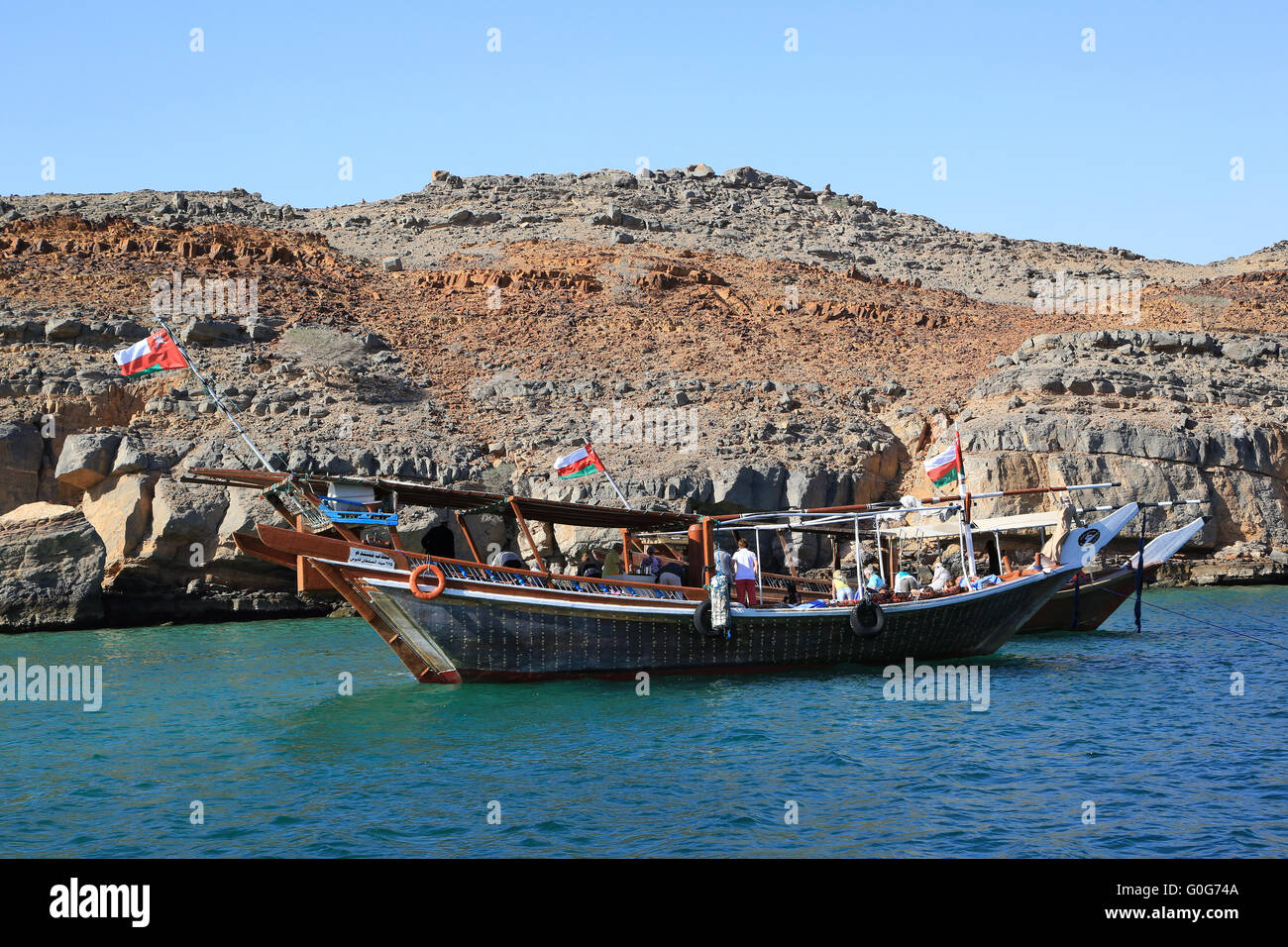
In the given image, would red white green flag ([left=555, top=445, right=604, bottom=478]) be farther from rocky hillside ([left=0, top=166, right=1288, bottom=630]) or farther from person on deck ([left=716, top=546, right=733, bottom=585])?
rocky hillside ([left=0, top=166, right=1288, bottom=630])

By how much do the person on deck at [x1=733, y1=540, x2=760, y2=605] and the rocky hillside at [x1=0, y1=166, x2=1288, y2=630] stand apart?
12357 millimetres

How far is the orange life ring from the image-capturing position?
19.9 m

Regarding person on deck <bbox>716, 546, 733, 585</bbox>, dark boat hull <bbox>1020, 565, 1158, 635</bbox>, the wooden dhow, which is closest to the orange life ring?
the wooden dhow

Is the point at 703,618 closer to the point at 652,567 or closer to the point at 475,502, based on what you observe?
the point at 652,567

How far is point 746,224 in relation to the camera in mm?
70688

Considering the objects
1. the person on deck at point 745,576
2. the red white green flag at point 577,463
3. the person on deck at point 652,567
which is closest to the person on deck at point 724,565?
the person on deck at point 745,576

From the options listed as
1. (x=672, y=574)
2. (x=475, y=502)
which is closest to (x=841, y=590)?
(x=672, y=574)

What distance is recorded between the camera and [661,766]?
569 inches

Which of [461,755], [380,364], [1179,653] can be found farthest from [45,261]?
[1179,653]

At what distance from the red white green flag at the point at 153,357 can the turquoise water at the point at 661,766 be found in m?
5.44

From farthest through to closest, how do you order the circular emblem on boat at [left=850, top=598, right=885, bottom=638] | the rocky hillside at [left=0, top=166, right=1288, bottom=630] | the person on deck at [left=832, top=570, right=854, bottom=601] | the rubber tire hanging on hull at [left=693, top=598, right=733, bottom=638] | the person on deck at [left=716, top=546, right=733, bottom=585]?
1. the rocky hillside at [left=0, top=166, right=1288, bottom=630]
2. the person on deck at [left=832, top=570, right=854, bottom=601]
3. the circular emblem on boat at [left=850, top=598, right=885, bottom=638]
4. the person on deck at [left=716, top=546, right=733, bottom=585]
5. the rubber tire hanging on hull at [left=693, top=598, right=733, bottom=638]

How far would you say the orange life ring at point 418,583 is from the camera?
19.9 m

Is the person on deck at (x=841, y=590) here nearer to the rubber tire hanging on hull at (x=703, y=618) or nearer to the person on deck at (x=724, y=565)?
the person on deck at (x=724, y=565)

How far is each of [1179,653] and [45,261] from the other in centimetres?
4560
